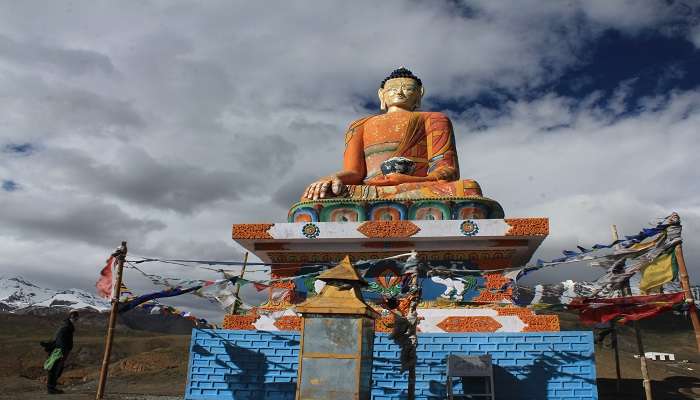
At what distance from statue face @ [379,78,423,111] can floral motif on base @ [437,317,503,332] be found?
23.0ft

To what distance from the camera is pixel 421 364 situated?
23.8 feet

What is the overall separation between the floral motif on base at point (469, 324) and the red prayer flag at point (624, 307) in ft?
4.19

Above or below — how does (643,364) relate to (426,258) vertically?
below

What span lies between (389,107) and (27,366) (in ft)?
64.3

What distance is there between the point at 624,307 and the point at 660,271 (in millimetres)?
695

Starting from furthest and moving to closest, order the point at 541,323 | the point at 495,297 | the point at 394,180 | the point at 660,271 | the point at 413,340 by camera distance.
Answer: the point at 394,180 → the point at 495,297 → the point at 541,323 → the point at 660,271 → the point at 413,340

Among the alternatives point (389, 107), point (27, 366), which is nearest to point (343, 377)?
point (389, 107)

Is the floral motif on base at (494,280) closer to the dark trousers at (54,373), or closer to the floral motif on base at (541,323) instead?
the floral motif on base at (541,323)

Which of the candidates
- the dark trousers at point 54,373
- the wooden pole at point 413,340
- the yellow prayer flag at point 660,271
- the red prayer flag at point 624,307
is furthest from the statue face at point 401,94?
the dark trousers at point 54,373

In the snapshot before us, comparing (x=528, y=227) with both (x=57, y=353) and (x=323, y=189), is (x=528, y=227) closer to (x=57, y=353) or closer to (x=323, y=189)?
(x=323, y=189)

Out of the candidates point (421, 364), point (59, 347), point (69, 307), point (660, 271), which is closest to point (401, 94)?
point (421, 364)

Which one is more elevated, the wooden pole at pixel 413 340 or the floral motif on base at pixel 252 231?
the floral motif on base at pixel 252 231

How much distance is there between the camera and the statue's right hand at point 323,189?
32.2 feet

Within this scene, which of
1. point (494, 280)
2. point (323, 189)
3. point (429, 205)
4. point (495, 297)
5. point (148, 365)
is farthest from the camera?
point (148, 365)
